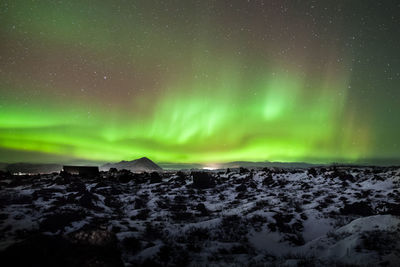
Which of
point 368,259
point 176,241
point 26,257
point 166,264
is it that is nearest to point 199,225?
point 176,241

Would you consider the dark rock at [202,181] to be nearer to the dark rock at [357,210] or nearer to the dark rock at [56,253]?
the dark rock at [357,210]

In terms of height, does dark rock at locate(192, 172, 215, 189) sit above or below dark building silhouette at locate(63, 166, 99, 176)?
below

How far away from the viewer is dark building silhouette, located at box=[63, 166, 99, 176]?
33344mm

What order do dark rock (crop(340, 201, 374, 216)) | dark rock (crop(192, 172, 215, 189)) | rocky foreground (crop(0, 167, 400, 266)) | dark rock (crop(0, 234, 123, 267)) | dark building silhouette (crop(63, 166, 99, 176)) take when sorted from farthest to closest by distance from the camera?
dark building silhouette (crop(63, 166, 99, 176)) → dark rock (crop(192, 172, 215, 189)) → dark rock (crop(340, 201, 374, 216)) → rocky foreground (crop(0, 167, 400, 266)) → dark rock (crop(0, 234, 123, 267))

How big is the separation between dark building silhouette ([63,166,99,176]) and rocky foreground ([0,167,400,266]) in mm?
9063

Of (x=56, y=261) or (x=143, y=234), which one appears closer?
(x=56, y=261)

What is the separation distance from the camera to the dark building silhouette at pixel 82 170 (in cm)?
3334

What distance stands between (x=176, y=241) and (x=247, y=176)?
22.9m

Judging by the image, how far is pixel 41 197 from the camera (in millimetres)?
18375

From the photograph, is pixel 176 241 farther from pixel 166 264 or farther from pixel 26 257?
pixel 26 257

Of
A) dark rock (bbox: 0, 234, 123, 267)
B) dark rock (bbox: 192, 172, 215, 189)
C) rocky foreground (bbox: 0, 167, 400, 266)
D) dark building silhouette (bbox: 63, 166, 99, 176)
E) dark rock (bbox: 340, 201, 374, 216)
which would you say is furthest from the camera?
dark building silhouette (bbox: 63, 166, 99, 176)

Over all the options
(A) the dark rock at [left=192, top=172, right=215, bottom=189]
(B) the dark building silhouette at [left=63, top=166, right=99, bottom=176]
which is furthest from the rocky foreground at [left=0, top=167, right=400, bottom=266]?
(B) the dark building silhouette at [left=63, top=166, right=99, bottom=176]

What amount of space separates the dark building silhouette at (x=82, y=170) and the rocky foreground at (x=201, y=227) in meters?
9.06

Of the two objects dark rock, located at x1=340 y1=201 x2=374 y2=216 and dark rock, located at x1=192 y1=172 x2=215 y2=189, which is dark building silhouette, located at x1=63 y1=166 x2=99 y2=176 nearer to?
dark rock, located at x1=192 y1=172 x2=215 y2=189
